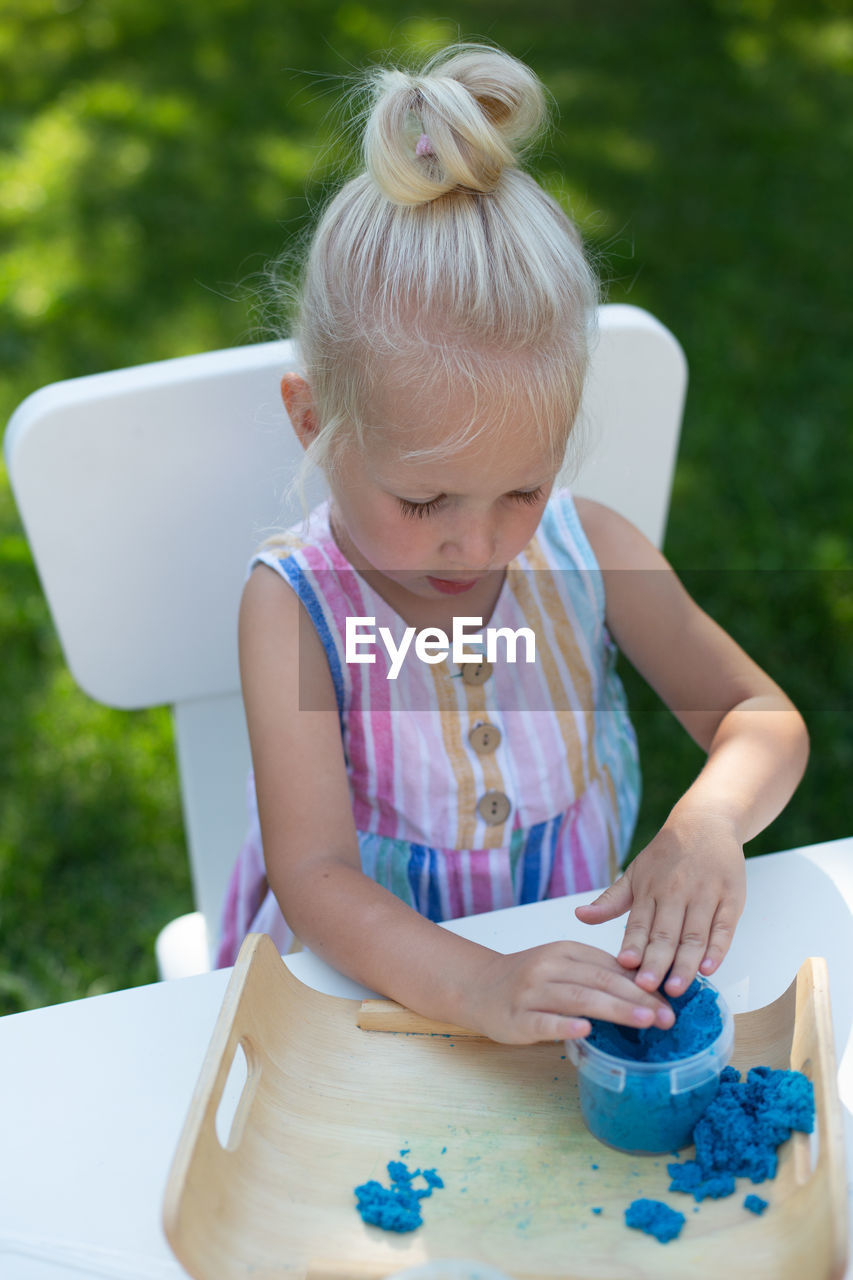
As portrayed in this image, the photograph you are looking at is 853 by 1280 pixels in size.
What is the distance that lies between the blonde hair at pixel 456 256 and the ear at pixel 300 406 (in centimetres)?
9

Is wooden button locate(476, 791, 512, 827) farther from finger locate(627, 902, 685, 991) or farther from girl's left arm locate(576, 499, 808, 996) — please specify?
finger locate(627, 902, 685, 991)

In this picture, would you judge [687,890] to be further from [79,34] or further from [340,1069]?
[79,34]

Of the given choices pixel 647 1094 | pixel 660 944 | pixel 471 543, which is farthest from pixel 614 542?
pixel 647 1094

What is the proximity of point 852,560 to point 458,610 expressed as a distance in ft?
5.03

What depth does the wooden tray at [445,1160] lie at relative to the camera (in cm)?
71

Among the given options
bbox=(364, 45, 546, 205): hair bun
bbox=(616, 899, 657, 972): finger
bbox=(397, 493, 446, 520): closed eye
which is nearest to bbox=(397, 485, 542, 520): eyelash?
bbox=(397, 493, 446, 520): closed eye

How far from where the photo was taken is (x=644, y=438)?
4.58 feet

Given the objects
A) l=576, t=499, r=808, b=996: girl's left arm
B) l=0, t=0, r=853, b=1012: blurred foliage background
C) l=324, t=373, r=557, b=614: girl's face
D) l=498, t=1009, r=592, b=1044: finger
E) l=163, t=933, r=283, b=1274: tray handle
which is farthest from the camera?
l=0, t=0, r=853, b=1012: blurred foliage background

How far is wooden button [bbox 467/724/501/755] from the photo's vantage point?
1.26 meters

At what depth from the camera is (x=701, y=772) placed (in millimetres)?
1209

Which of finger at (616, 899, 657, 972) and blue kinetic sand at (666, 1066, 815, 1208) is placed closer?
blue kinetic sand at (666, 1066, 815, 1208)

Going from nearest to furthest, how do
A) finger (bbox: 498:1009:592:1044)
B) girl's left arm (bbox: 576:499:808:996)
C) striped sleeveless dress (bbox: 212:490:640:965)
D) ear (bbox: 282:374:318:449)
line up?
finger (bbox: 498:1009:592:1044), girl's left arm (bbox: 576:499:808:996), ear (bbox: 282:374:318:449), striped sleeveless dress (bbox: 212:490:640:965)

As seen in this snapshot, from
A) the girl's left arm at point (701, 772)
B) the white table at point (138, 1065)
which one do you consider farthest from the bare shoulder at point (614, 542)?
the white table at point (138, 1065)

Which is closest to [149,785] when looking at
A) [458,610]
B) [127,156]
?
[458,610]
